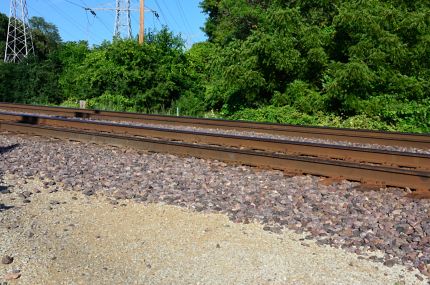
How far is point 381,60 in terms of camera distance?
19.1 m

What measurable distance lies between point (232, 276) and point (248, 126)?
11.3m

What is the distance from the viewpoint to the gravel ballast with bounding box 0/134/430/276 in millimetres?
5312

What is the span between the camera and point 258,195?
6.95m

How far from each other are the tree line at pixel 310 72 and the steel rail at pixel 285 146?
786cm

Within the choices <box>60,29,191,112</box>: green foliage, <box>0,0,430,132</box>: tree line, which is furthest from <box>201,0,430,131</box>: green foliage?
<box>60,29,191,112</box>: green foliage

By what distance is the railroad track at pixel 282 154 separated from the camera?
7.49 meters

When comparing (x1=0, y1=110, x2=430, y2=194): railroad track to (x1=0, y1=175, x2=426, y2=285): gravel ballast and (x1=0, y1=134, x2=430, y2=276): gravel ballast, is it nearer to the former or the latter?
(x1=0, y1=134, x2=430, y2=276): gravel ballast

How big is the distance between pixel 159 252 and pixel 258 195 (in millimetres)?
2304

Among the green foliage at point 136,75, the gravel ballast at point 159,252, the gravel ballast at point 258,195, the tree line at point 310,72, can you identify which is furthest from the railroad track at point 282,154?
the green foliage at point 136,75

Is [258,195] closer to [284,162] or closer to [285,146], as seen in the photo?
[284,162]

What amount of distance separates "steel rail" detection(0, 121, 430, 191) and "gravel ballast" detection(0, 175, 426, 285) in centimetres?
255

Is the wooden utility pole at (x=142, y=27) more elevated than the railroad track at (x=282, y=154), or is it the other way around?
the wooden utility pole at (x=142, y=27)

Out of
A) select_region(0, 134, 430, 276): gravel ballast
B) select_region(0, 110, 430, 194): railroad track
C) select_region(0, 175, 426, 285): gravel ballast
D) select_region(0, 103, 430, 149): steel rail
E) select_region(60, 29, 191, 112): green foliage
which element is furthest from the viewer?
select_region(60, 29, 191, 112): green foliage

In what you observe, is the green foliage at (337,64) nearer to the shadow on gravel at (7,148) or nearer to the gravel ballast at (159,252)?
the shadow on gravel at (7,148)
